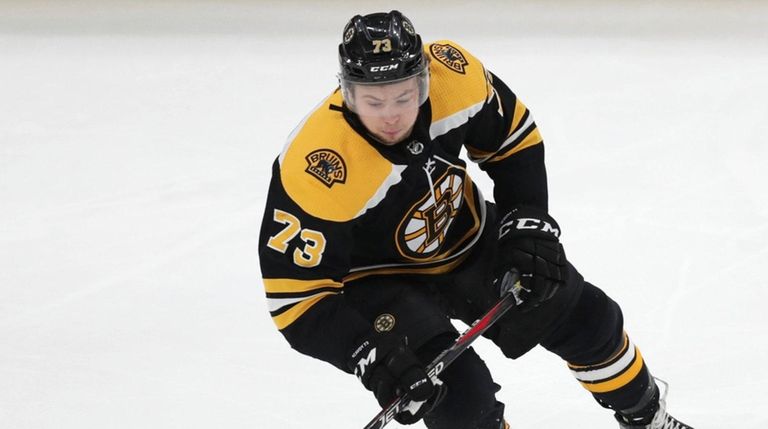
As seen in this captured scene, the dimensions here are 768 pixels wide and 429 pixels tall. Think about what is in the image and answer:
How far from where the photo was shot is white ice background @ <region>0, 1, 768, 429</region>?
2.90m

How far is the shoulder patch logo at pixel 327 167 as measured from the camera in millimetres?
2004

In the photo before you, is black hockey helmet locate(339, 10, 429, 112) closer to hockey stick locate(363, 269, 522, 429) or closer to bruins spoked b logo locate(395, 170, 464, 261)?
bruins spoked b logo locate(395, 170, 464, 261)

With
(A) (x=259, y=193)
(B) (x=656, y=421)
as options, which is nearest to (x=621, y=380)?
(B) (x=656, y=421)

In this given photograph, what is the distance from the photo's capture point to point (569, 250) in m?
3.40

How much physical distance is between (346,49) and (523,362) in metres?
1.29

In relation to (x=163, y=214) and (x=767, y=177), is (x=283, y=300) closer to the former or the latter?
(x=163, y=214)

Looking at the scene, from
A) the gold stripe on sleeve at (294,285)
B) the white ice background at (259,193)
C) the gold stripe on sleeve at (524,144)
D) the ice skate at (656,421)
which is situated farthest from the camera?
the white ice background at (259,193)

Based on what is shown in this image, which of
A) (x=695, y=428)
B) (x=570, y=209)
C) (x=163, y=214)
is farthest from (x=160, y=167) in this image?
(x=695, y=428)

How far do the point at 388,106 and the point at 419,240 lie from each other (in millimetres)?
346

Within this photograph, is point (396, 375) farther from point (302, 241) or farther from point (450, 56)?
point (450, 56)

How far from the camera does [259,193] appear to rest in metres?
3.87

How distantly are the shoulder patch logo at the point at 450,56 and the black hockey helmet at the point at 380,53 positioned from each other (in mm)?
169

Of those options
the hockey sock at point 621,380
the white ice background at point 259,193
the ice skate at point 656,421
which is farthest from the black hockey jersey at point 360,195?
the white ice background at point 259,193

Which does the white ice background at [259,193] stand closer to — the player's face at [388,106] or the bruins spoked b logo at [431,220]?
the bruins spoked b logo at [431,220]
